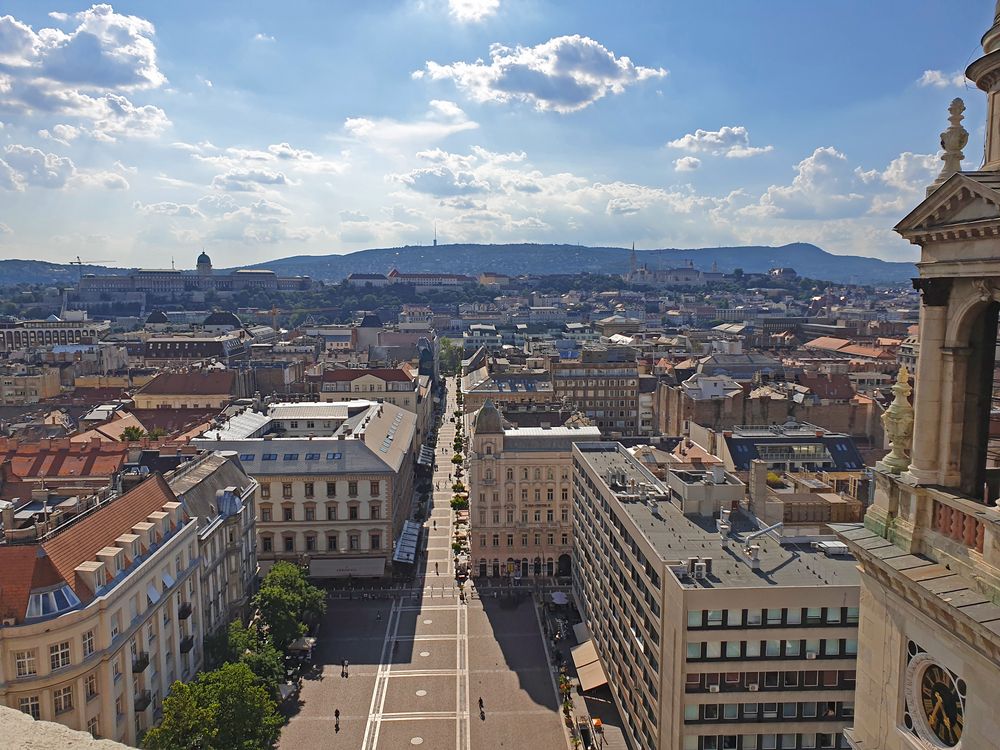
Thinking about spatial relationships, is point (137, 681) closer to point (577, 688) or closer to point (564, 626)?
point (577, 688)

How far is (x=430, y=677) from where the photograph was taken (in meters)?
60.2

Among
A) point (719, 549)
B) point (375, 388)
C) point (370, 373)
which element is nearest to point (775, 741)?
point (719, 549)

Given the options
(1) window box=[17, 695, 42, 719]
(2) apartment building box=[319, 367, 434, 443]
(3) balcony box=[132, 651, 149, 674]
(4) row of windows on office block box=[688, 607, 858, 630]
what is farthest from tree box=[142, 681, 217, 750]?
(2) apartment building box=[319, 367, 434, 443]

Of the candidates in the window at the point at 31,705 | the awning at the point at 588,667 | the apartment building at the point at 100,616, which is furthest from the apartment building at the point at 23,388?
the window at the point at 31,705

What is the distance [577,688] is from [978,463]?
4739 centimetres

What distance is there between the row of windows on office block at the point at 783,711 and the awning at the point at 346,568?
1705 inches

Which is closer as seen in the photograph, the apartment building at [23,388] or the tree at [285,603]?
the tree at [285,603]

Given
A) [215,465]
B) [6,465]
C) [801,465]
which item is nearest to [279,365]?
[6,465]

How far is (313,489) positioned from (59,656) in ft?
134

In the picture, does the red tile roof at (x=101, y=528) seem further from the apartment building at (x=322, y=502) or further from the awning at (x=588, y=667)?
the awning at (x=588, y=667)

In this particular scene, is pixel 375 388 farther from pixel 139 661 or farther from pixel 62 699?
pixel 62 699

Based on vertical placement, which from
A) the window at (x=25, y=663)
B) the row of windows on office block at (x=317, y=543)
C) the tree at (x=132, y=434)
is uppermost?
the tree at (x=132, y=434)

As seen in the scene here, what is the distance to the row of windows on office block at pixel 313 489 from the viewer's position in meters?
78.9

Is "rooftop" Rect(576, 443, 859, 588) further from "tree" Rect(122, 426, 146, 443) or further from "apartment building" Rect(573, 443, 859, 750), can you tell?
"tree" Rect(122, 426, 146, 443)
